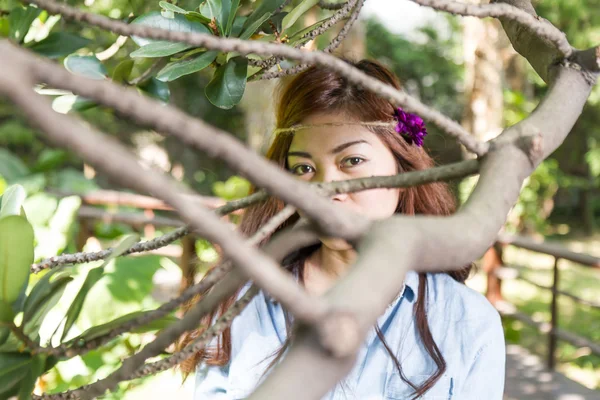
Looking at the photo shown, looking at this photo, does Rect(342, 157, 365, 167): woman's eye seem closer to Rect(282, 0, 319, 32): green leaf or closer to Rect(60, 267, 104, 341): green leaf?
Rect(282, 0, 319, 32): green leaf

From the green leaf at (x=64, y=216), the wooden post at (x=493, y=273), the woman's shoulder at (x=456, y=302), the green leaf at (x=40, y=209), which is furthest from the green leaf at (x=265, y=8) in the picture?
the wooden post at (x=493, y=273)

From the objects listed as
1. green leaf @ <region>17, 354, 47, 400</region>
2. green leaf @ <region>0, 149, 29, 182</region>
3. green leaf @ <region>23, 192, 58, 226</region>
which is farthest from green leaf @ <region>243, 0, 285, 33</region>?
green leaf @ <region>0, 149, 29, 182</region>

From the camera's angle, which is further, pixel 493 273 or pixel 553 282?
pixel 493 273

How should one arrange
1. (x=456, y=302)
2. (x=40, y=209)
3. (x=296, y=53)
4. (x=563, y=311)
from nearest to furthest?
(x=296, y=53), (x=456, y=302), (x=40, y=209), (x=563, y=311)

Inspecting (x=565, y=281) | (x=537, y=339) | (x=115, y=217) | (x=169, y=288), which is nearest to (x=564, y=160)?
(x=565, y=281)

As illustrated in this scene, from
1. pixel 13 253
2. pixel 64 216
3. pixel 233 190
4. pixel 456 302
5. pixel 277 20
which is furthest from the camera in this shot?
pixel 233 190

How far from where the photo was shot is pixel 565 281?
6.13 m

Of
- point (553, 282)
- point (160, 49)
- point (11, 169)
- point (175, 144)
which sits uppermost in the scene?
point (553, 282)

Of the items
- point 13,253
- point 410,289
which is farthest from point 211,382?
point 13,253

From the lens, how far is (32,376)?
49 cm

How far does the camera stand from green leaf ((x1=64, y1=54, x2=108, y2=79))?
0.65 meters

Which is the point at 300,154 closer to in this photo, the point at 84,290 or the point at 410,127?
the point at 410,127

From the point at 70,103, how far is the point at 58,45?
0.14m

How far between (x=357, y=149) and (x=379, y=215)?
0.13 meters
